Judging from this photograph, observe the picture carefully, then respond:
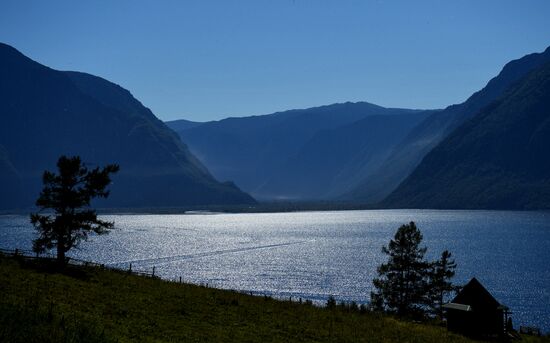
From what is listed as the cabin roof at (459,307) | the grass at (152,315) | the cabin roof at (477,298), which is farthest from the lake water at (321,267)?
the grass at (152,315)

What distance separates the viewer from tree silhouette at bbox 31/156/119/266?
5372 centimetres

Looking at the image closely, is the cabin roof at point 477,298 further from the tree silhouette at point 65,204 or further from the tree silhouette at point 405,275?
the tree silhouette at point 65,204

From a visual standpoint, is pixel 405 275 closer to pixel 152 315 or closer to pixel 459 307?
pixel 459 307

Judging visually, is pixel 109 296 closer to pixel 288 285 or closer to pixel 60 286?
pixel 60 286

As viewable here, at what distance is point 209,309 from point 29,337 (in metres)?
20.4

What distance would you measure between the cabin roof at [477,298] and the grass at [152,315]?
14.1 feet

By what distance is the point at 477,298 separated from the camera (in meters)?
51.4

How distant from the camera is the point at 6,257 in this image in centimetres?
5362

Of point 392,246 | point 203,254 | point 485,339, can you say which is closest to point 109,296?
point 485,339

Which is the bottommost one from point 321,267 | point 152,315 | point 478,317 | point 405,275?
point 321,267

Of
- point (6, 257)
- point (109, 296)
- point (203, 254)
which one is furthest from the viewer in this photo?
point (203, 254)

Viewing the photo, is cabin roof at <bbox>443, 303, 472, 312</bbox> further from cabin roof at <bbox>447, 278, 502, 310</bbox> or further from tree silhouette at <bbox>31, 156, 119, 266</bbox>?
tree silhouette at <bbox>31, 156, 119, 266</bbox>

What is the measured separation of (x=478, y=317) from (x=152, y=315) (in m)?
30.7

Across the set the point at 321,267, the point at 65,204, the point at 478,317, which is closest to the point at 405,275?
the point at 478,317
